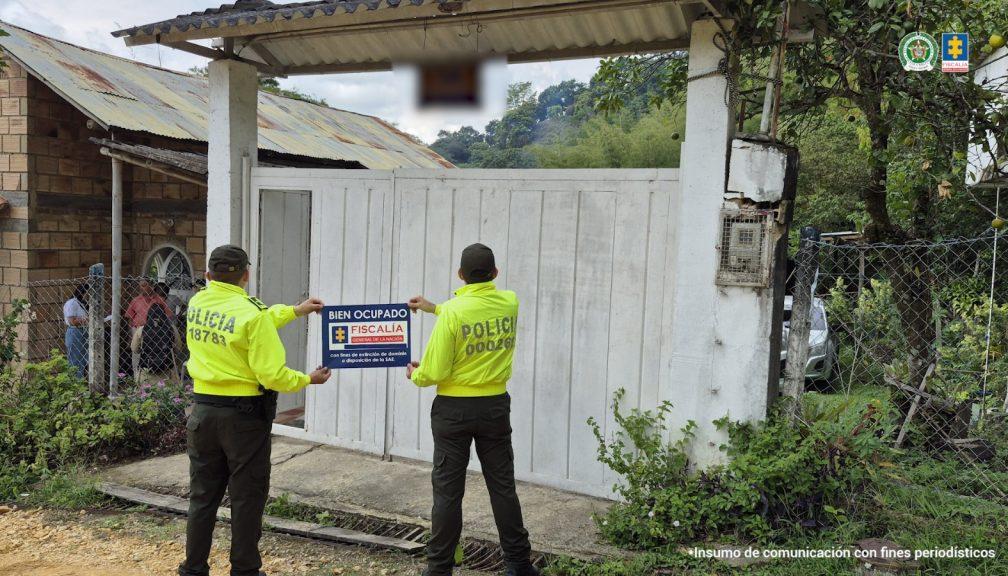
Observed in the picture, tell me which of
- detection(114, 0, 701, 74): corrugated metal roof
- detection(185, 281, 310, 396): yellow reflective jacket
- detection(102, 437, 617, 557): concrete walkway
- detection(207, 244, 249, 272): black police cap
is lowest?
detection(102, 437, 617, 557): concrete walkway

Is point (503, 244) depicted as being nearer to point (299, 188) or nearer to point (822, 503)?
point (299, 188)

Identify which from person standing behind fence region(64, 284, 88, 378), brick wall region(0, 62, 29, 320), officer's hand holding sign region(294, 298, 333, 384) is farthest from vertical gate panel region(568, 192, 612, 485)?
brick wall region(0, 62, 29, 320)

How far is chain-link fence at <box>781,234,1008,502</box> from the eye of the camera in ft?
16.1

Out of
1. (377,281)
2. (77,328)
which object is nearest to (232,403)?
(377,281)

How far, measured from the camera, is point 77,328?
342 inches

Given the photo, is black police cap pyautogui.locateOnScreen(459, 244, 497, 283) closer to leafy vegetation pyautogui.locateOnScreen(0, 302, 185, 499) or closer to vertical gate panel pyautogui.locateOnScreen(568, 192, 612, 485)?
vertical gate panel pyautogui.locateOnScreen(568, 192, 612, 485)

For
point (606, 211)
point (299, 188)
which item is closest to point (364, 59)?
point (299, 188)

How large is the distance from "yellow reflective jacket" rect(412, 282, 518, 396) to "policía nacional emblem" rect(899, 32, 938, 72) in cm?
301

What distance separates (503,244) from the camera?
18.5ft

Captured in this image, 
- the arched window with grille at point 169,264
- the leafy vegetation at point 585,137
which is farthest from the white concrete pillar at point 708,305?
the leafy vegetation at point 585,137

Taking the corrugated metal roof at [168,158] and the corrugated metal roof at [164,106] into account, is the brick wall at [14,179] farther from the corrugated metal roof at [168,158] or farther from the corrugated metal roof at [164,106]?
the corrugated metal roof at [168,158]

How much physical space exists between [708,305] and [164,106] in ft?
25.5

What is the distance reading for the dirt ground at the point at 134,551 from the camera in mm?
4547

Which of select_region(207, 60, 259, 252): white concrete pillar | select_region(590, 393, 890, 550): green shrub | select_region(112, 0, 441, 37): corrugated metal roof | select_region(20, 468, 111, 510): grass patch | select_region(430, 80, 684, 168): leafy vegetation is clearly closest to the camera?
select_region(590, 393, 890, 550): green shrub
